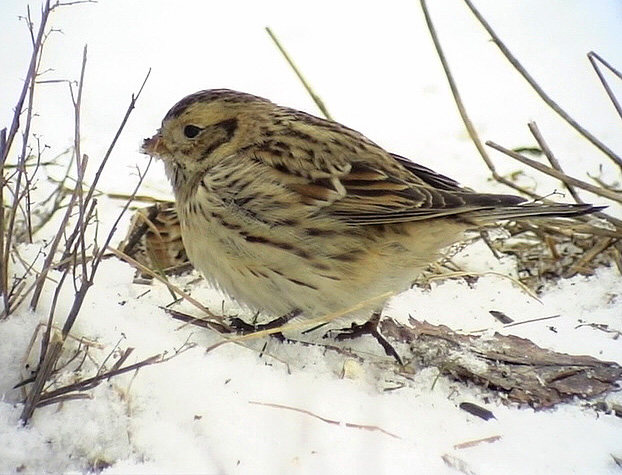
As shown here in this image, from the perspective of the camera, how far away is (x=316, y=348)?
3.59 metres

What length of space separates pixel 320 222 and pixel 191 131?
0.81 m

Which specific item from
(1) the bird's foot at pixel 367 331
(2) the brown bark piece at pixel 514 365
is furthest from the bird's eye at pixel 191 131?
(2) the brown bark piece at pixel 514 365

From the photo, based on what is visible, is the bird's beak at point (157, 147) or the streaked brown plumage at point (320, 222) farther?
the bird's beak at point (157, 147)

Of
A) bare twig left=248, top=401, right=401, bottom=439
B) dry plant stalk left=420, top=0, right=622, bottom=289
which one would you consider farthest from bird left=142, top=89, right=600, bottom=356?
dry plant stalk left=420, top=0, right=622, bottom=289

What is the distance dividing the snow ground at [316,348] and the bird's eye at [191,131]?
0.66 metres

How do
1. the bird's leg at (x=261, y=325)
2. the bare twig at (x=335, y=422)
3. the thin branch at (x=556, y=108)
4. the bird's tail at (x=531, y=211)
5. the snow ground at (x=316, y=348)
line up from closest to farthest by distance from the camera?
the snow ground at (x=316, y=348)
the bare twig at (x=335, y=422)
the bird's tail at (x=531, y=211)
the bird's leg at (x=261, y=325)
the thin branch at (x=556, y=108)

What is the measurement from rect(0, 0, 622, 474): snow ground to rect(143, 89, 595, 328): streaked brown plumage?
9.3 inches

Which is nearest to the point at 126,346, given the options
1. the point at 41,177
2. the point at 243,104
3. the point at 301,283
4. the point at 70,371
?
the point at 70,371

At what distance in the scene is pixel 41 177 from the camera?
5430 mm

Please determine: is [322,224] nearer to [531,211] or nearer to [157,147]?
[531,211]

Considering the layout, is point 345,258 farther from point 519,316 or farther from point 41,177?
point 41,177

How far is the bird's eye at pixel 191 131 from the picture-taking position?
410 centimetres

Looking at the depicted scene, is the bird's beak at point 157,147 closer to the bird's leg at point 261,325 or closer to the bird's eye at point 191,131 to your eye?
the bird's eye at point 191,131

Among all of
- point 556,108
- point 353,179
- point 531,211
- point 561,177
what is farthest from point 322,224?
point 556,108
